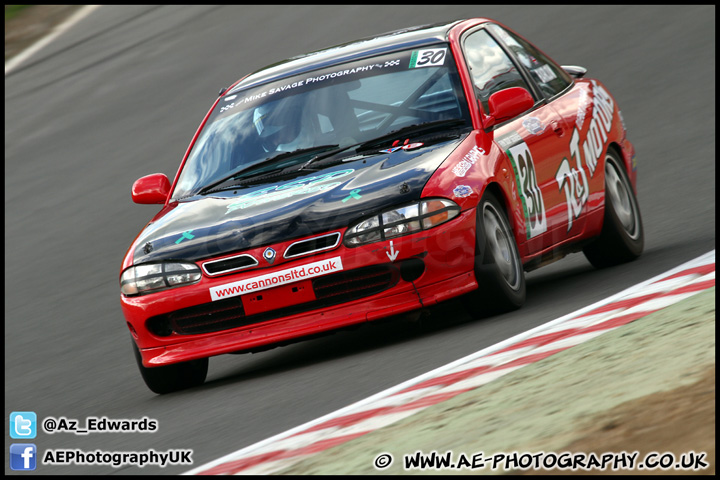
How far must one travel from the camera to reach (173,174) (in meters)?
13.9

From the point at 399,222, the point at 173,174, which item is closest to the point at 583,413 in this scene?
the point at 399,222

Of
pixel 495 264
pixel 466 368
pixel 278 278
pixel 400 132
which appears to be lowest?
pixel 466 368

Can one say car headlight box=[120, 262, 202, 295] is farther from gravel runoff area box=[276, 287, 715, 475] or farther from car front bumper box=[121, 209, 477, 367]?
gravel runoff area box=[276, 287, 715, 475]

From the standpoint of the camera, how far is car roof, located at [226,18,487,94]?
25.3 feet

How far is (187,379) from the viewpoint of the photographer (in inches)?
267

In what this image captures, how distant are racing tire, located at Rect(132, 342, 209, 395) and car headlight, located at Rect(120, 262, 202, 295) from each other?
36cm

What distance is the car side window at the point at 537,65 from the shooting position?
8.20 meters

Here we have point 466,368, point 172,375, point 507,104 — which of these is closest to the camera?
point 466,368

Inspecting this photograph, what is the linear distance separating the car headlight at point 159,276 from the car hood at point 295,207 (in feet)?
0.13

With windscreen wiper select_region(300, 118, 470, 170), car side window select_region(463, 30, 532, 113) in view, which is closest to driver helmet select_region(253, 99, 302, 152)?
windscreen wiper select_region(300, 118, 470, 170)

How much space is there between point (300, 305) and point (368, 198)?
0.61m

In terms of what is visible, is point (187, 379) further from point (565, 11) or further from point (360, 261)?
point (565, 11)

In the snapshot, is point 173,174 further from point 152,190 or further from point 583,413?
point 583,413

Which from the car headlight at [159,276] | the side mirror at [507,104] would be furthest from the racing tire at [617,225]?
the car headlight at [159,276]
